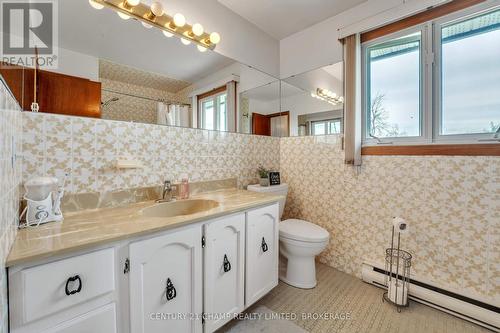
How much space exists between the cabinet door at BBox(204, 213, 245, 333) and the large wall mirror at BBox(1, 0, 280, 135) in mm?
894

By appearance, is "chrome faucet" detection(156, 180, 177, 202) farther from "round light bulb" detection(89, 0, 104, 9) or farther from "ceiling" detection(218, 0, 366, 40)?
"ceiling" detection(218, 0, 366, 40)

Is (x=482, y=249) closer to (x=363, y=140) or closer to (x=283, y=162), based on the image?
(x=363, y=140)

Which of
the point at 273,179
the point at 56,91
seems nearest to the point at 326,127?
the point at 273,179

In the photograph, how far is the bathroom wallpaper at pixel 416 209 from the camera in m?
1.43

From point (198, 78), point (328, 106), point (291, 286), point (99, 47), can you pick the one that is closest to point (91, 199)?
→ point (99, 47)

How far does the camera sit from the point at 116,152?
52.1 inches

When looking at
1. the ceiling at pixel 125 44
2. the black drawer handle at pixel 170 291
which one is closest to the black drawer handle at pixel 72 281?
the black drawer handle at pixel 170 291

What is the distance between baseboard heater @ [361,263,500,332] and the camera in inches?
53.6

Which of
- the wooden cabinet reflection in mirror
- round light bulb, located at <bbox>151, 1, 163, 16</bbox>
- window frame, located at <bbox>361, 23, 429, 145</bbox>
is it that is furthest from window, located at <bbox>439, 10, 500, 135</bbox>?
the wooden cabinet reflection in mirror

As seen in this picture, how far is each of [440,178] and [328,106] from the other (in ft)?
3.64

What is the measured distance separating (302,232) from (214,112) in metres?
1.30

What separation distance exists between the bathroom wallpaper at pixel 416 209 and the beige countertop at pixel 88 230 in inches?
47.6

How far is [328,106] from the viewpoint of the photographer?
7.11ft

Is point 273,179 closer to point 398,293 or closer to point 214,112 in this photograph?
point 214,112
